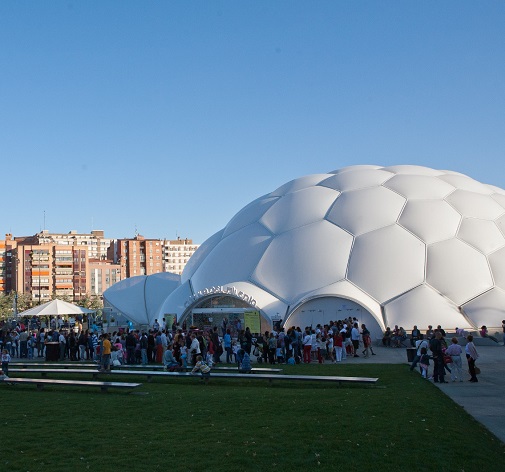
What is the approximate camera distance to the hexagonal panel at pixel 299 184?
39125 mm

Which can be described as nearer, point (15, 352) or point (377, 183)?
point (15, 352)

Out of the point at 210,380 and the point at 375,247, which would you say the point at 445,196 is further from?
the point at 210,380

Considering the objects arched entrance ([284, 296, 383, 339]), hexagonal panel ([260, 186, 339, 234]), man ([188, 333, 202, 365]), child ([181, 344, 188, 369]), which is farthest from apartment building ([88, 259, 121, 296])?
child ([181, 344, 188, 369])

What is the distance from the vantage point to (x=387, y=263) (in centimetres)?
3180

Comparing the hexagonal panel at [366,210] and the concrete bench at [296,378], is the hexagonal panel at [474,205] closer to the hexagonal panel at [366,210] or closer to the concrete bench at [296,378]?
the hexagonal panel at [366,210]

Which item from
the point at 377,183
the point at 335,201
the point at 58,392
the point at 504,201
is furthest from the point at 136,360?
the point at 504,201

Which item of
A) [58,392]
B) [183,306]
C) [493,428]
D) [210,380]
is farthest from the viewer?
[183,306]

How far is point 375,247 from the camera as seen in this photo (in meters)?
32.5

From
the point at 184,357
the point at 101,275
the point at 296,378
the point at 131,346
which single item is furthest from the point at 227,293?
the point at 101,275

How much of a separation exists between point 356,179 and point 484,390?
23.8 m

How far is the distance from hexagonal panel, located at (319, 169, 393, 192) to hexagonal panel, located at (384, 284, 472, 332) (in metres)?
8.33

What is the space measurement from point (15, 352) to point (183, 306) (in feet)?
29.2

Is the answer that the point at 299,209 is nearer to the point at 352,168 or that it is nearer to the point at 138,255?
the point at 352,168

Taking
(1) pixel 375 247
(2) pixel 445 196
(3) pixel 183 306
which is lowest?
(3) pixel 183 306
